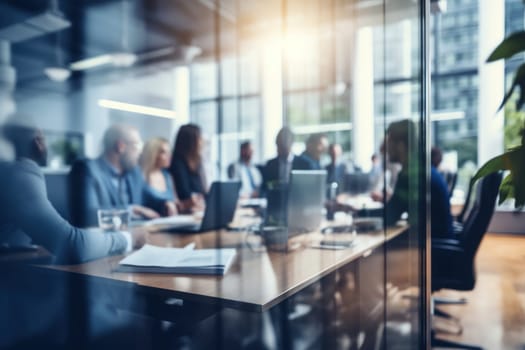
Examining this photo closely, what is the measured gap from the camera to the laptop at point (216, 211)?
2143mm

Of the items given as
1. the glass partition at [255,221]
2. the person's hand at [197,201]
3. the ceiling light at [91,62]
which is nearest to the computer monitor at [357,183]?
the glass partition at [255,221]

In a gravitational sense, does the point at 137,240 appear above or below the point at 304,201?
below

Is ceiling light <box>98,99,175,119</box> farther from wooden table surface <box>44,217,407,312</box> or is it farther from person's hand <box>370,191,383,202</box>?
wooden table surface <box>44,217,407,312</box>

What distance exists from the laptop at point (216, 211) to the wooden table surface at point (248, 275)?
0.99 ft

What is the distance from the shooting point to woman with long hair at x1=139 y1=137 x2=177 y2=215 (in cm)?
346

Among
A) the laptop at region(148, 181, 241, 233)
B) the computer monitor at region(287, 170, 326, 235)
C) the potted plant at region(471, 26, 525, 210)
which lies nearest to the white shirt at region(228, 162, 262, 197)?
the laptop at region(148, 181, 241, 233)

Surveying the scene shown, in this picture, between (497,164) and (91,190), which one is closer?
(497,164)

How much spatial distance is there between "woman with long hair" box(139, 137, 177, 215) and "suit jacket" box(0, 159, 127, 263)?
189cm

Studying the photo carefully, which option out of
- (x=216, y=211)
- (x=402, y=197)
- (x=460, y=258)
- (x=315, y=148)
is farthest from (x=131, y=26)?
(x=460, y=258)

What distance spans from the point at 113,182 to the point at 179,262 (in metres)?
1.59

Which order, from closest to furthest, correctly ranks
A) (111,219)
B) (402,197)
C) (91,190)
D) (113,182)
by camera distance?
1. (111,219)
2. (402,197)
3. (91,190)
4. (113,182)

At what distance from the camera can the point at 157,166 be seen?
355 cm

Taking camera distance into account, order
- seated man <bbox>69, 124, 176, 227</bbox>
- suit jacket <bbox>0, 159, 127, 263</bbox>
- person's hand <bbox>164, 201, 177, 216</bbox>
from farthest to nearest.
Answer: person's hand <bbox>164, 201, 177, 216</bbox> → seated man <bbox>69, 124, 176, 227</bbox> → suit jacket <bbox>0, 159, 127, 263</bbox>

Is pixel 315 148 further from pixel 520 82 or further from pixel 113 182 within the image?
pixel 520 82
